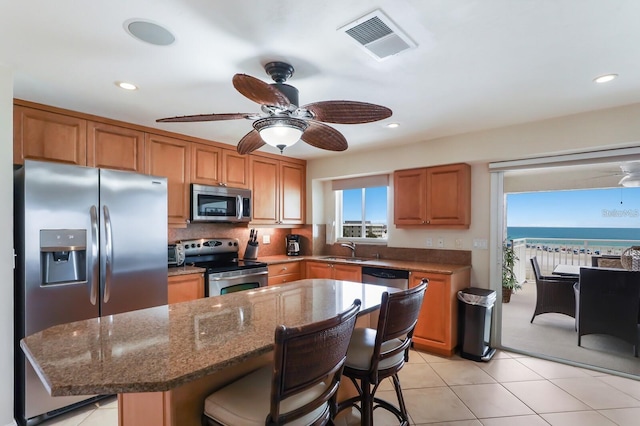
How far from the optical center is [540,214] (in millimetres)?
6336

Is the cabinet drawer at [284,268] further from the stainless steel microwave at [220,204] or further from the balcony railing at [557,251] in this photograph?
the balcony railing at [557,251]

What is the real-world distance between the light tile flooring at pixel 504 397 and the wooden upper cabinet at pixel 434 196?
60.4 inches

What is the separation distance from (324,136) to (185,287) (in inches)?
83.7

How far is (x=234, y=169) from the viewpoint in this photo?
13.4 ft

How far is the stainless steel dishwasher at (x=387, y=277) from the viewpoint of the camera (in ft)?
11.8

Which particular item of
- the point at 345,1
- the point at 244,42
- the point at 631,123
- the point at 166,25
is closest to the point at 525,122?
the point at 631,123

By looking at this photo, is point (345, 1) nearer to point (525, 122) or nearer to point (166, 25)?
point (166, 25)

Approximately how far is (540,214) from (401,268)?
4.47 meters

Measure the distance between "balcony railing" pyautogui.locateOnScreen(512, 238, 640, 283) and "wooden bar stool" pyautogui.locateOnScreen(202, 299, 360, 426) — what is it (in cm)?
623

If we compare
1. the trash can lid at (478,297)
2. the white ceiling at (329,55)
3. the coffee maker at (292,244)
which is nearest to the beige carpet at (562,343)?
the trash can lid at (478,297)

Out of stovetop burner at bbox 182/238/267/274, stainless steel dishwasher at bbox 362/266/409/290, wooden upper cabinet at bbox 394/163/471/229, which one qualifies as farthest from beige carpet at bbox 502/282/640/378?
stovetop burner at bbox 182/238/267/274

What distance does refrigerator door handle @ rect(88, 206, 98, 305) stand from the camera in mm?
2465

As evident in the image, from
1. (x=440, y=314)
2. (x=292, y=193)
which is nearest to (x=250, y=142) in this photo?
(x=292, y=193)

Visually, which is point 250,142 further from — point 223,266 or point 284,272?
point 284,272
